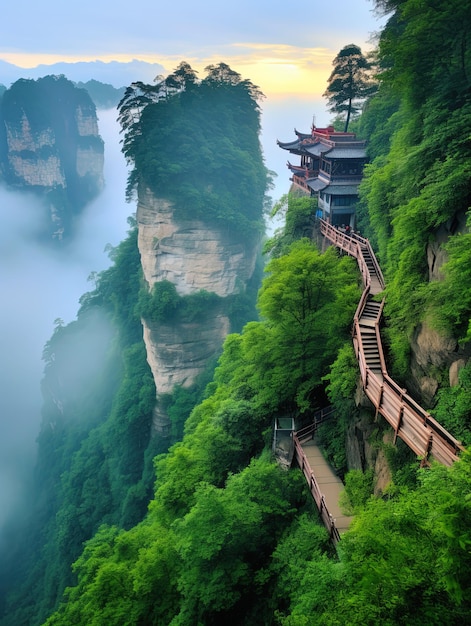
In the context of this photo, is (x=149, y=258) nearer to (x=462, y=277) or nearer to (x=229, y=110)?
(x=229, y=110)

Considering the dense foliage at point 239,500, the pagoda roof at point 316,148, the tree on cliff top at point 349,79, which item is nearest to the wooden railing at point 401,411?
the dense foliage at point 239,500

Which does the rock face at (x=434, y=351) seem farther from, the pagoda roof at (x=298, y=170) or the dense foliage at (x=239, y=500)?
the pagoda roof at (x=298, y=170)

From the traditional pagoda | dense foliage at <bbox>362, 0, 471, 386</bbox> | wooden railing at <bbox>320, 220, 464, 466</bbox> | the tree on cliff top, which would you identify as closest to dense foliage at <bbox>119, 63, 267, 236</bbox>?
the tree on cliff top

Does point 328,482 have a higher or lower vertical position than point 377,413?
lower

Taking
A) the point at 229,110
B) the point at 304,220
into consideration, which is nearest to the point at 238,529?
the point at 304,220

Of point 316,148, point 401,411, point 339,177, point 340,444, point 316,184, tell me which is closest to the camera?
point 401,411

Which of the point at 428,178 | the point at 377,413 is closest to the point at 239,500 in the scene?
the point at 377,413

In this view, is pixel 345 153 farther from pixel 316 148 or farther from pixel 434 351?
pixel 434 351

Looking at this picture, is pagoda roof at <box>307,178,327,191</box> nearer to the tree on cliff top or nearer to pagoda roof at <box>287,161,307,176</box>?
pagoda roof at <box>287,161,307,176</box>
